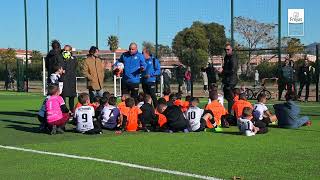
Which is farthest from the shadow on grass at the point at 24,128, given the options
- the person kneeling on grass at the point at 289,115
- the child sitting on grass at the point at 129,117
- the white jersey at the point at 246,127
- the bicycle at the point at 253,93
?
the bicycle at the point at 253,93

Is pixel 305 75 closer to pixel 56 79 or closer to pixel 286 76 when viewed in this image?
pixel 286 76

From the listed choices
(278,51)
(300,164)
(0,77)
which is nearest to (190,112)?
(300,164)

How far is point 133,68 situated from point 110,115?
2.30 m

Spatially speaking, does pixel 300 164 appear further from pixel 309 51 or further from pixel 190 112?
pixel 309 51

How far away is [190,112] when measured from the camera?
11641 millimetres

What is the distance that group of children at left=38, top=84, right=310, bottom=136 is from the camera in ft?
37.2

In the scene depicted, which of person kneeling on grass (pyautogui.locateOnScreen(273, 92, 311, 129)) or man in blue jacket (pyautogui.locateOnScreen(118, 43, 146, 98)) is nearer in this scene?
person kneeling on grass (pyautogui.locateOnScreen(273, 92, 311, 129))

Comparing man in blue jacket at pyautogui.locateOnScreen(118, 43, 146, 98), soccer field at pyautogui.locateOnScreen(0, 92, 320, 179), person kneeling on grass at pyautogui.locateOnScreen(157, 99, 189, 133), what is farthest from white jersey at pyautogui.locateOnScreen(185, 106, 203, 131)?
man in blue jacket at pyautogui.locateOnScreen(118, 43, 146, 98)

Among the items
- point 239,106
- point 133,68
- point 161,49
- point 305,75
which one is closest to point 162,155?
point 239,106

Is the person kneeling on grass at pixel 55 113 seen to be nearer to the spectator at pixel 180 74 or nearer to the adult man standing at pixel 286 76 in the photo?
the adult man standing at pixel 286 76

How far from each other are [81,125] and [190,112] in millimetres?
2317

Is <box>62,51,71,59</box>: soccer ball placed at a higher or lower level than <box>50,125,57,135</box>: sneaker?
higher

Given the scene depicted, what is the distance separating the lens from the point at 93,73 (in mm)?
14664

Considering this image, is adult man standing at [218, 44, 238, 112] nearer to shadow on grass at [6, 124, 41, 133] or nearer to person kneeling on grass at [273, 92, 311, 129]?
person kneeling on grass at [273, 92, 311, 129]
